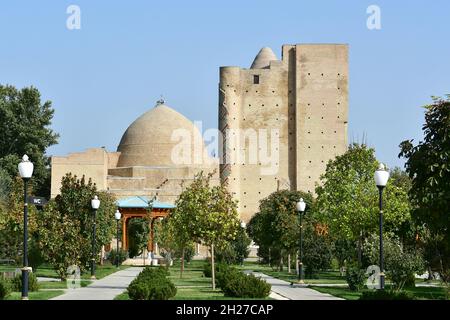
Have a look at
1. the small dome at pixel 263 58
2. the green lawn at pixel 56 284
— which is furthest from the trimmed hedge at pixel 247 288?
the small dome at pixel 263 58

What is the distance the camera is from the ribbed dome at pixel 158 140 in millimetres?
79750

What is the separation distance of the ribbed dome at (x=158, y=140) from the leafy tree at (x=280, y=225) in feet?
91.5

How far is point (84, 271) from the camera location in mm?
30672

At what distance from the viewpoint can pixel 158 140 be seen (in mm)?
79812

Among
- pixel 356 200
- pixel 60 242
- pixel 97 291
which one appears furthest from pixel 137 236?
pixel 97 291

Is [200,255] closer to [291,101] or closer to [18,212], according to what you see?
[291,101]

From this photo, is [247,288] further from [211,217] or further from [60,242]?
[60,242]

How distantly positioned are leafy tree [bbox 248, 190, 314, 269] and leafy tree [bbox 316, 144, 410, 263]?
2464mm

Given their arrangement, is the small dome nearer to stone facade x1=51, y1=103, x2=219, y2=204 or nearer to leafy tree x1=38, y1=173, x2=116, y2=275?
stone facade x1=51, y1=103, x2=219, y2=204

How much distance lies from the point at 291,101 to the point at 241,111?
168 inches

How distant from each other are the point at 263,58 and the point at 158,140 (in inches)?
569

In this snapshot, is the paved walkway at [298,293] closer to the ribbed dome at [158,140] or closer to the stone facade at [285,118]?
the ribbed dome at [158,140]
